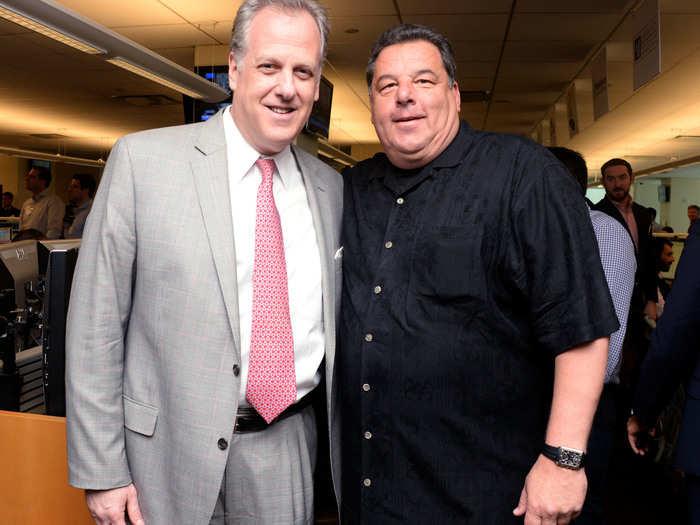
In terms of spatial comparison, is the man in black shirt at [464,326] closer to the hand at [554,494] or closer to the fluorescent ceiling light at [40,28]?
the hand at [554,494]

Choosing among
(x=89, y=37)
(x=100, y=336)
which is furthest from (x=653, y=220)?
(x=100, y=336)

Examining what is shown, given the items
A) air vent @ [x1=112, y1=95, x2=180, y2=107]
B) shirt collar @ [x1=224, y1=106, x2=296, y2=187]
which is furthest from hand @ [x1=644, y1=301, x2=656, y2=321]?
air vent @ [x1=112, y1=95, x2=180, y2=107]

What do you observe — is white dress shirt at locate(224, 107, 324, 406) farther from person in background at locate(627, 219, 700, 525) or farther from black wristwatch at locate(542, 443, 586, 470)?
person in background at locate(627, 219, 700, 525)

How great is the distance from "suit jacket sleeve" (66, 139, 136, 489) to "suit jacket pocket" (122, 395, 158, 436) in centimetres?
3

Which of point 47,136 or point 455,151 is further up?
point 47,136

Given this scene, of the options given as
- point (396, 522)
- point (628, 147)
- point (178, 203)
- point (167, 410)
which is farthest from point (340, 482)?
point (628, 147)

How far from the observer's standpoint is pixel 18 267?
2.52 metres

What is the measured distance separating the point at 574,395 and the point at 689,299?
48 cm

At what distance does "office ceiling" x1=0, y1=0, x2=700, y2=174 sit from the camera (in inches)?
204

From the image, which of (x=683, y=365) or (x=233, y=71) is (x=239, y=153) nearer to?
(x=233, y=71)

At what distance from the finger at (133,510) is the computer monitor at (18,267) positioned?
4.62ft

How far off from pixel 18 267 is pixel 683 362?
2485 millimetres

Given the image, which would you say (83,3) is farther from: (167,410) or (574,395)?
(574,395)

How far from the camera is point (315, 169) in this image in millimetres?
1758
